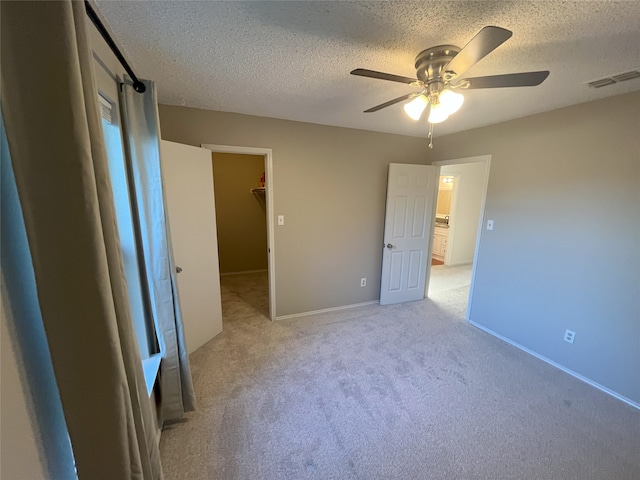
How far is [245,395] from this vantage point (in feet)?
6.35

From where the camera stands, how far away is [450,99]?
133 centimetres

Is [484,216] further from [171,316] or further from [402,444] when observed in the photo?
[171,316]

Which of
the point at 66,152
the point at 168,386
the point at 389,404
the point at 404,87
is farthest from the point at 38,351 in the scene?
the point at 404,87

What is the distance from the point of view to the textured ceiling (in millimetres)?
1107

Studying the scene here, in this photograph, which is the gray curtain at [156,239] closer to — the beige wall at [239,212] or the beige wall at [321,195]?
the beige wall at [321,195]

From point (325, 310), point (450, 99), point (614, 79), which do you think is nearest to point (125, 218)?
point (450, 99)

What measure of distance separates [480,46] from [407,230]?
262 cm

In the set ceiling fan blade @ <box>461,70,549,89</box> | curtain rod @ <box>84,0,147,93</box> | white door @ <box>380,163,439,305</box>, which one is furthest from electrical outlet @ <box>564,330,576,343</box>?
curtain rod @ <box>84,0,147,93</box>

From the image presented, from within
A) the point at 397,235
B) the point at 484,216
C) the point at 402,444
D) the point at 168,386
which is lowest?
the point at 402,444

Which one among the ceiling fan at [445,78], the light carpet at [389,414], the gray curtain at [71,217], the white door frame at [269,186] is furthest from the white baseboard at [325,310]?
the ceiling fan at [445,78]

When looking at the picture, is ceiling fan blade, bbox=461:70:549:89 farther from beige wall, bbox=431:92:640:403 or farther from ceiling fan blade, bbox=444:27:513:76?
beige wall, bbox=431:92:640:403

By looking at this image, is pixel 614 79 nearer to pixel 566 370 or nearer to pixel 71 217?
pixel 566 370

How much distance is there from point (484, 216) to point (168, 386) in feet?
11.3

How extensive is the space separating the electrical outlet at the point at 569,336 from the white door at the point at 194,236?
346 cm
